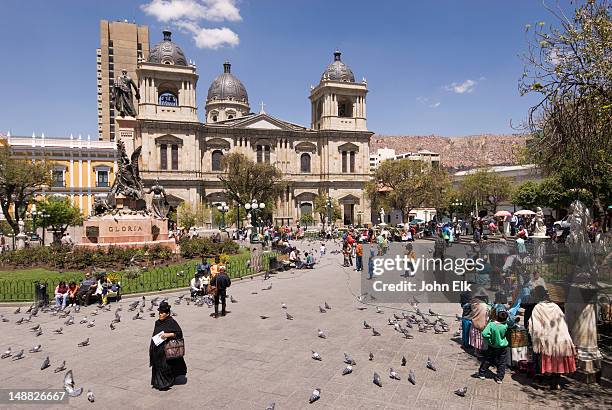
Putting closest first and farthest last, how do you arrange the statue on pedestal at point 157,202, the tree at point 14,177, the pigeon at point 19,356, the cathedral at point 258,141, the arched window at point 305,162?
the pigeon at point 19,356 → the statue on pedestal at point 157,202 → the tree at point 14,177 → the cathedral at point 258,141 → the arched window at point 305,162

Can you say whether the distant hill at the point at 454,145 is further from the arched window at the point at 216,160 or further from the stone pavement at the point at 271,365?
the stone pavement at the point at 271,365

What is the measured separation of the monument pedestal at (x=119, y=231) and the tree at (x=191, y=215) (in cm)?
1849

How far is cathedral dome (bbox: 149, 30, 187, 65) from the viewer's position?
50188 mm

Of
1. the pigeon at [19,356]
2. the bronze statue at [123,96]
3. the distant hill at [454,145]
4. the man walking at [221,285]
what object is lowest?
the pigeon at [19,356]

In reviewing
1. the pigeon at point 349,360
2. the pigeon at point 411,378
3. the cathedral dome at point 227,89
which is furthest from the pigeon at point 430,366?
the cathedral dome at point 227,89

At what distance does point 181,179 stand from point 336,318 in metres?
42.6

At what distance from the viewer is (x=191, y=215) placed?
43.1 meters

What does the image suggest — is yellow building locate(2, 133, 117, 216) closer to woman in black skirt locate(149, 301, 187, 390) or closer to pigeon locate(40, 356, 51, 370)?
pigeon locate(40, 356, 51, 370)

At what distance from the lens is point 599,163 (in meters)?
9.39

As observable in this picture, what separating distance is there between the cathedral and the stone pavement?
4006 cm

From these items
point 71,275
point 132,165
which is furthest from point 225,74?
point 71,275

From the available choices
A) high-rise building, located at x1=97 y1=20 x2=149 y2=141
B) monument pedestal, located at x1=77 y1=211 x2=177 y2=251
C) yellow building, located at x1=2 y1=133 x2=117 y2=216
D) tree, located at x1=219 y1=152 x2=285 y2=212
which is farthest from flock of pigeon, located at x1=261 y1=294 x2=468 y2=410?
high-rise building, located at x1=97 y1=20 x2=149 y2=141

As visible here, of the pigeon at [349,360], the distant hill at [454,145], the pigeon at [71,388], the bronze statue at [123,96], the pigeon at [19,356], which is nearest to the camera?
the pigeon at [71,388]

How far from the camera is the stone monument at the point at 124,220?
2012cm
